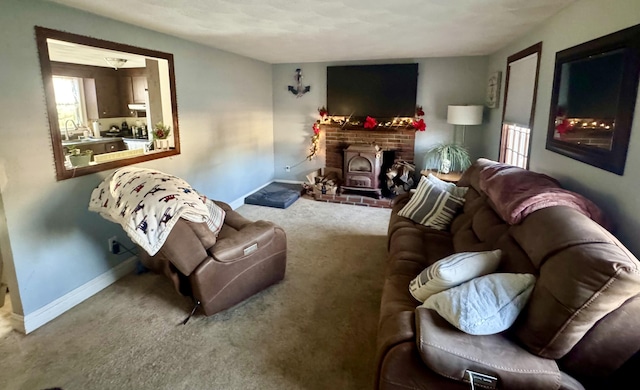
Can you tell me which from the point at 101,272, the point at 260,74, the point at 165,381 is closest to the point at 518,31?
the point at 260,74

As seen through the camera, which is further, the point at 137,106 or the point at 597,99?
the point at 137,106

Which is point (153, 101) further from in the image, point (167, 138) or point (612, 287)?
point (612, 287)

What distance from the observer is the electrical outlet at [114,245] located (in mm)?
3055

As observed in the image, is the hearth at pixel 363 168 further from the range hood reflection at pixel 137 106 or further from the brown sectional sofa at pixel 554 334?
the range hood reflection at pixel 137 106

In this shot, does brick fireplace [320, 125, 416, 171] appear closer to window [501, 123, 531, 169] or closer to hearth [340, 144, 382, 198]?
hearth [340, 144, 382, 198]

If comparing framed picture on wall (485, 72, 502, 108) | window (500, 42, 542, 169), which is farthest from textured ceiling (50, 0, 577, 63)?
framed picture on wall (485, 72, 502, 108)

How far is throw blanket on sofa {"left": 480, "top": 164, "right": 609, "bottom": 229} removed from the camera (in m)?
1.91

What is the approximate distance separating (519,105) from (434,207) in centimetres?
154

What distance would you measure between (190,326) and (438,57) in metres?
4.89

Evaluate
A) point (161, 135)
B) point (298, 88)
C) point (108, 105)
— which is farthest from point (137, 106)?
point (161, 135)

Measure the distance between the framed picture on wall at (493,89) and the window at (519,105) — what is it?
1.23 ft

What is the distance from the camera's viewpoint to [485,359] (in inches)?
53.1

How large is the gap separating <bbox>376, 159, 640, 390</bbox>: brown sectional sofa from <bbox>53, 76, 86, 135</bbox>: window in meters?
6.85

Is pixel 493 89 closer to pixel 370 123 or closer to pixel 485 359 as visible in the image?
pixel 370 123
